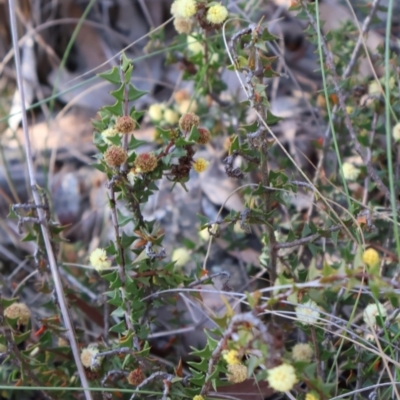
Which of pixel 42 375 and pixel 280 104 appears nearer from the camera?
pixel 42 375

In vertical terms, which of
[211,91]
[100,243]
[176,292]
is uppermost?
[211,91]

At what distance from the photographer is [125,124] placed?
0.78 metres

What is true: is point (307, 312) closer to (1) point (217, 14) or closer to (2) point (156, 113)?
(1) point (217, 14)

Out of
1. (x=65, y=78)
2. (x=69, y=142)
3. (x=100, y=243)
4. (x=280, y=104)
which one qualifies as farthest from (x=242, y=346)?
(x=65, y=78)

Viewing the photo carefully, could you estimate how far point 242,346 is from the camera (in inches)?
24.0

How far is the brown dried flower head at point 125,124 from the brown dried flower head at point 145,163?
44 millimetres

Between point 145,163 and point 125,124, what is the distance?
0.06 m

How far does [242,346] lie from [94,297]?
0.58 m

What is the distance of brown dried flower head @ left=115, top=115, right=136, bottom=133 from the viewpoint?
78 centimetres

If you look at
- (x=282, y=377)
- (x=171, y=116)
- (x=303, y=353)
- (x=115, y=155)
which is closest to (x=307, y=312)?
(x=303, y=353)

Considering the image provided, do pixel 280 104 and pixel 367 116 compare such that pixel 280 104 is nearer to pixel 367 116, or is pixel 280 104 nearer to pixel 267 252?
pixel 367 116

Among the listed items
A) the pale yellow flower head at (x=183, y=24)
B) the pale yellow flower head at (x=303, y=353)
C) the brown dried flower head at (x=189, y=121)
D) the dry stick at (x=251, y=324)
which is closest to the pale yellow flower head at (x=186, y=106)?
the pale yellow flower head at (x=183, y=24)

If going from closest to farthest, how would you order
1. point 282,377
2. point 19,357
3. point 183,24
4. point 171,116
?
point 282,377, point 19,357, point 183,24, point 171,116

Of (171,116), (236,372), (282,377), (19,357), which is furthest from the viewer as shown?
(171,116)
